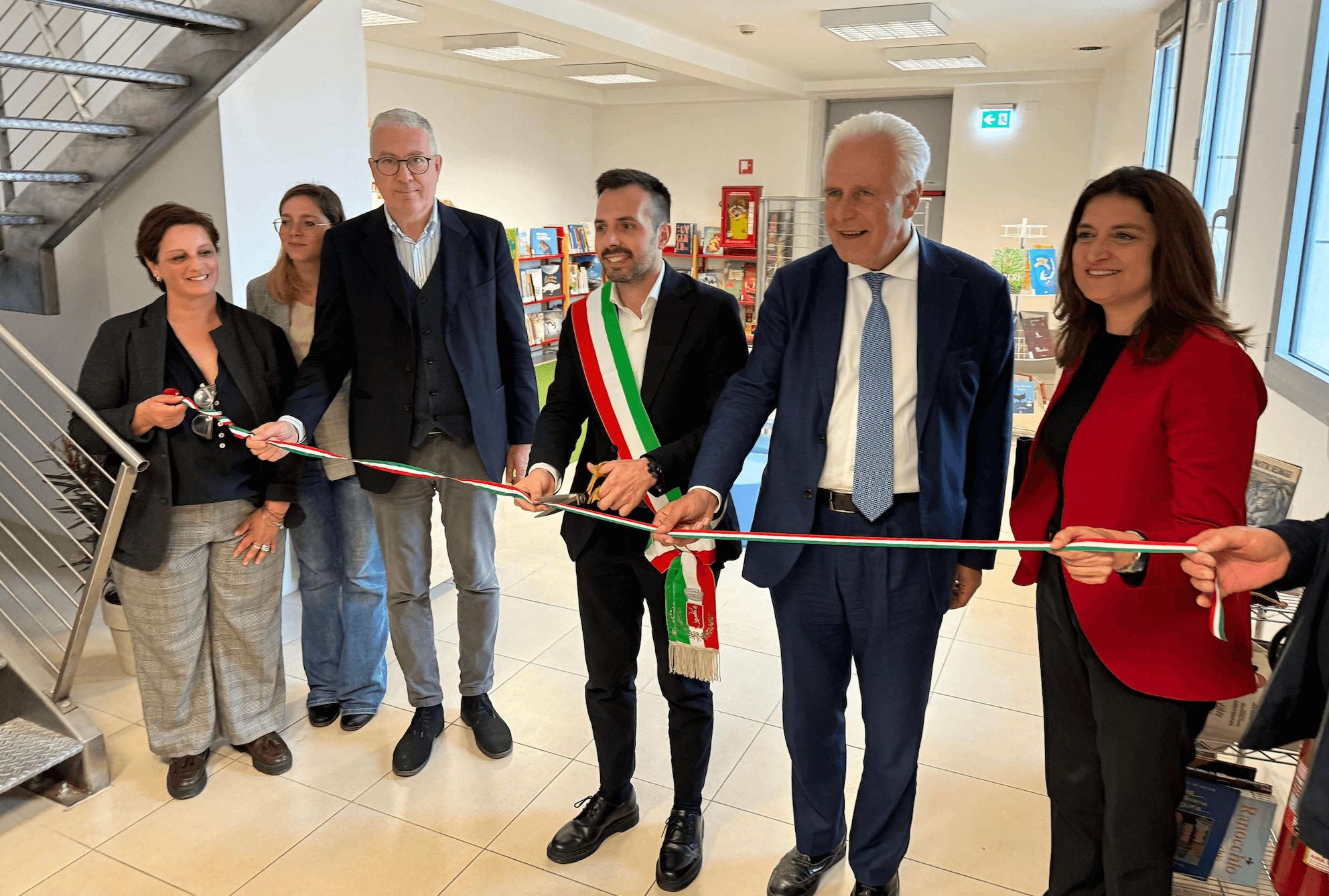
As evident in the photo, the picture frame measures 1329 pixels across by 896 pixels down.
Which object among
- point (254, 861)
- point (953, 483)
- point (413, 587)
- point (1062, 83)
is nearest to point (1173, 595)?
point (953, 483)

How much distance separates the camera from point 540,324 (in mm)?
10820

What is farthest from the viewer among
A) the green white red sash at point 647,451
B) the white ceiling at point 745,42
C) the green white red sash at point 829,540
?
the white ceiling at point 745,42

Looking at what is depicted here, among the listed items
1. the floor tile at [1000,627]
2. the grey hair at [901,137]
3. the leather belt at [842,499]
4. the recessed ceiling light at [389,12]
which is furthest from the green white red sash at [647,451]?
the recessed ceiling light at [389,12]

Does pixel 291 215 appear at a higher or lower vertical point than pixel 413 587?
higher

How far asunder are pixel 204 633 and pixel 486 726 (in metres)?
0.92

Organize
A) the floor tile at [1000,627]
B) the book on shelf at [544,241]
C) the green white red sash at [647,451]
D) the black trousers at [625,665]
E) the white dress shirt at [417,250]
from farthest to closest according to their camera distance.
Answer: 1. the book on shelf at [544,241]
2. the floor tile at [1000,627]
3. the white dress shirt at [417,250]
4. the black trousers at [625,665]
5. the green white red sash at [647,451]

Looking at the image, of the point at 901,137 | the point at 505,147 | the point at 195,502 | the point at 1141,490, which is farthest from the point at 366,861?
the point at 505,147

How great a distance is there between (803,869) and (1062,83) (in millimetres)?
10408

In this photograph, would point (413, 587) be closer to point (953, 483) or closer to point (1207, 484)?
point (953, 483)

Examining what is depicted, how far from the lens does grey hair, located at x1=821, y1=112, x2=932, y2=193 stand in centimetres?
187

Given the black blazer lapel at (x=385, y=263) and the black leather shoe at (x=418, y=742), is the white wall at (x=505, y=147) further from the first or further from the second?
the black leather shoe at (x=418, y=742)

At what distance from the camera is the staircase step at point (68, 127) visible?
310 cm

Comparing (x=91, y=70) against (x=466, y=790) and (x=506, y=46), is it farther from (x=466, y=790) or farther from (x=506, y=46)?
(x=506, y=46)

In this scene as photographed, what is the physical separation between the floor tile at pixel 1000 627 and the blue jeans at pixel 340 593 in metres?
2.43
